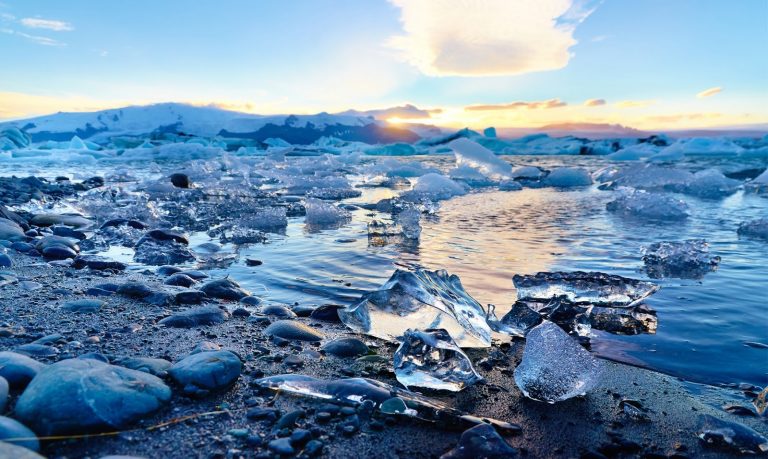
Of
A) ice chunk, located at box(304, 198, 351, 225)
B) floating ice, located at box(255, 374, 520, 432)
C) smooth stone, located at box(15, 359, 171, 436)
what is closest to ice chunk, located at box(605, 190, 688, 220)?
ice chunk, located at box(304, 198, 351, 225)

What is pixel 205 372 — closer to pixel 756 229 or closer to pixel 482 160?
pixel 756 229

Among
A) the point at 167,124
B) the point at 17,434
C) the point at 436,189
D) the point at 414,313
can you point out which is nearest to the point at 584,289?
the point at 414,313

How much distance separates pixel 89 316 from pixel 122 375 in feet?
3.64

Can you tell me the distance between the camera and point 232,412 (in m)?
1.45

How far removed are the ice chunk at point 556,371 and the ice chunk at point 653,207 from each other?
18.1 ft

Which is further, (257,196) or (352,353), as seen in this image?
(257,196)

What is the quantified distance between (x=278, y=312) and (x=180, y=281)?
0.95 m

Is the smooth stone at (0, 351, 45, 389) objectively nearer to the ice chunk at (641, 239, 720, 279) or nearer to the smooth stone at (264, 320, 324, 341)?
the smooth stone at (264, 320, 324, 341)

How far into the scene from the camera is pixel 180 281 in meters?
3.12

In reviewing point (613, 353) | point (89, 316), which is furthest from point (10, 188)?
A: point (613, 353)

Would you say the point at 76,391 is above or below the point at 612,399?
above

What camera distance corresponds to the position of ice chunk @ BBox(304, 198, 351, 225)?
5930mm

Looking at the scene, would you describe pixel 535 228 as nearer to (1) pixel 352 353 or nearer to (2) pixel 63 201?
(1) pixel 352 353

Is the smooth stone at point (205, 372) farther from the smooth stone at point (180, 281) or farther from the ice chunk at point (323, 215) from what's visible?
the ice chunk at point (323, 215)
